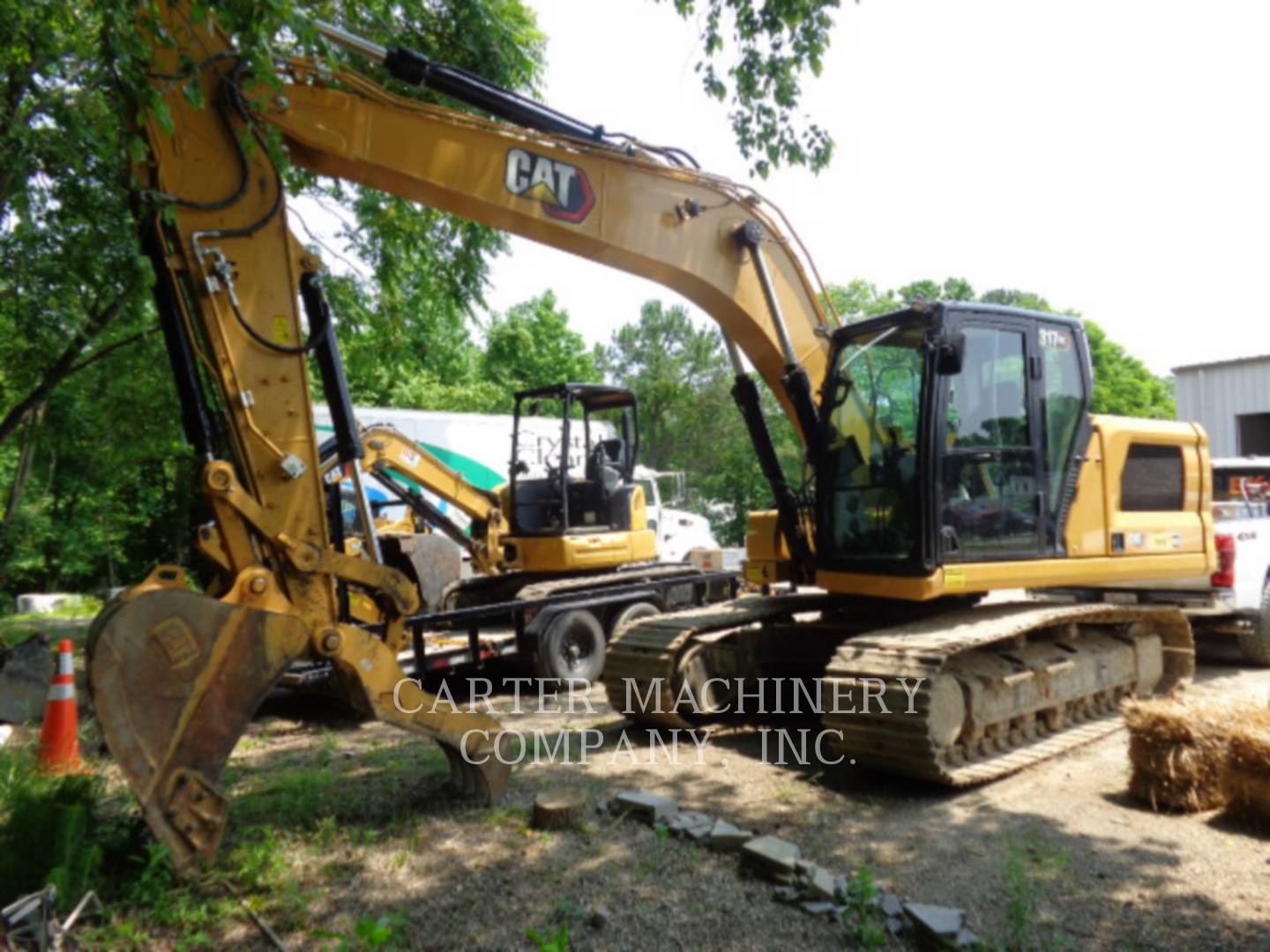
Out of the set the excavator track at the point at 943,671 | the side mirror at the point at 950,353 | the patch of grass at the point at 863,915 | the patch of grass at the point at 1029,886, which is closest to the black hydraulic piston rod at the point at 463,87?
the side mirror at the point at 950,353

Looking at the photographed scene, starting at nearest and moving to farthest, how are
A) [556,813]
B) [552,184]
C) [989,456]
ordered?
1. [556,813]
2. [552,184]
3. [989,456]

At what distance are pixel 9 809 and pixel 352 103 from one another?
3.50m

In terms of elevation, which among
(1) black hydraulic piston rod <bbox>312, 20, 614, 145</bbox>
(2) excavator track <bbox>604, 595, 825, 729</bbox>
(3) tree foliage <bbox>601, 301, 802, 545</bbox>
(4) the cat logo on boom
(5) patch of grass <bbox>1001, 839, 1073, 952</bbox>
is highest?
(3) tree foliage <bbox>601, 301, 802, 545</bbox>

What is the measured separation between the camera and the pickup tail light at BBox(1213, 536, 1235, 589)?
8.02 m

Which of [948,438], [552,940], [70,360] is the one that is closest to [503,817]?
[552,940]

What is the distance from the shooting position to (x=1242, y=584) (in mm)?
8133

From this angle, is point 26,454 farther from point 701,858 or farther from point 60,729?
point 701,858

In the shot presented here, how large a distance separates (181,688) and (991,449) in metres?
4.49

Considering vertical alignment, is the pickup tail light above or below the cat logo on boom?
below

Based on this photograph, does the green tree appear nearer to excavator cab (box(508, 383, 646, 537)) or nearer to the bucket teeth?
excavator cab (box(508, 383, 646, 537))

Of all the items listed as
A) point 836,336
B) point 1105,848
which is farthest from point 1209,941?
point 836,336

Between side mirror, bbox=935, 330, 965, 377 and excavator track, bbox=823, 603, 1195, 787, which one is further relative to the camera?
side mirror, bbox=935, 330, 965, 377

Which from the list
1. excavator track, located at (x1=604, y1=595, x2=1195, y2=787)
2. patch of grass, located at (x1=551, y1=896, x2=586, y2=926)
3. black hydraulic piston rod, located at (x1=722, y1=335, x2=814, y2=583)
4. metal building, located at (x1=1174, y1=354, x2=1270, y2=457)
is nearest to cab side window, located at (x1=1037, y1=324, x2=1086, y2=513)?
excavator track, located at (x1=604, y1=595, x2=1195, y2=787)

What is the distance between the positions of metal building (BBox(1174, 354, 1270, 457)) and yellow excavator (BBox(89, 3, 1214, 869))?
46.7 feet
